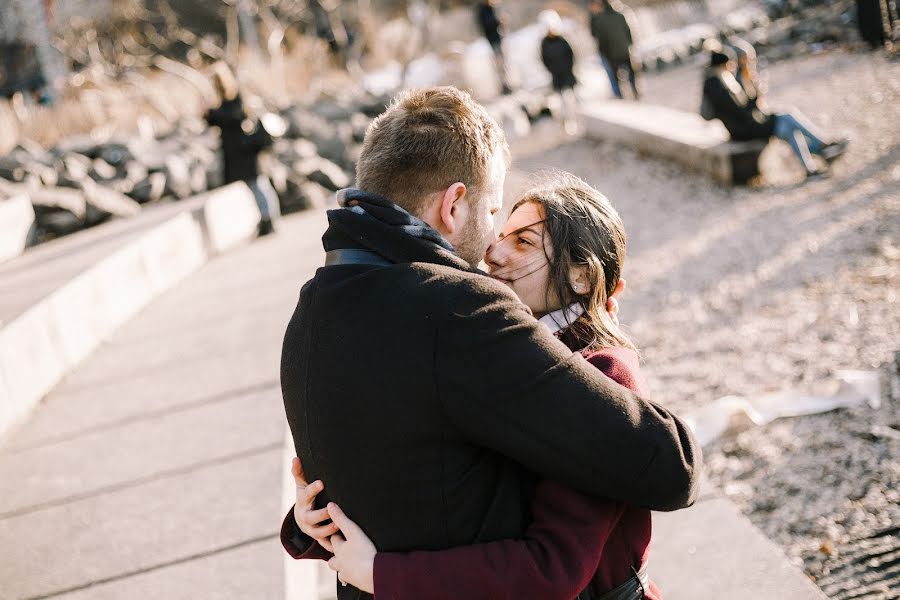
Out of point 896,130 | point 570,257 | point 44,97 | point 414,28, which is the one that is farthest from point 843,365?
point 414,28

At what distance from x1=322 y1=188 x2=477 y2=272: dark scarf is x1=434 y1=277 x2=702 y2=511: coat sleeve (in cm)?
13

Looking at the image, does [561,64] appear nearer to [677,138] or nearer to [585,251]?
[677,138]

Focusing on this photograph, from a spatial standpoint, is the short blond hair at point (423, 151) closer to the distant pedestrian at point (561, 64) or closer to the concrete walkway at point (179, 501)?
the concrete walkway at point (179, 501)

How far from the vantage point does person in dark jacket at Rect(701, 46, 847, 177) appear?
27.6 feet

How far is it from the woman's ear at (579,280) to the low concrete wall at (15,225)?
8050 millimetres

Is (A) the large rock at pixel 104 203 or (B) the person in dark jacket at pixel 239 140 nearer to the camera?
(B) the person in dark jacket at pixel 239 140

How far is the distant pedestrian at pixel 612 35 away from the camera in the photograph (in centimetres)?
1418

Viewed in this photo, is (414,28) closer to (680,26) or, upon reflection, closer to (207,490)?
(680,26)

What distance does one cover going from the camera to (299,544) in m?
1.87

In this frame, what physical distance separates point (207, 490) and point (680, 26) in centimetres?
2741

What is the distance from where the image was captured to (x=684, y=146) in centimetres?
987

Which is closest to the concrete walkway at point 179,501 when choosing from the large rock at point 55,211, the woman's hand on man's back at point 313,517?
the woman's hand on man's back at point 313,517

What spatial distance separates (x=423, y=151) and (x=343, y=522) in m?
0.70

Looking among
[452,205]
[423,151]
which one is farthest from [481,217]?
[423,151]
